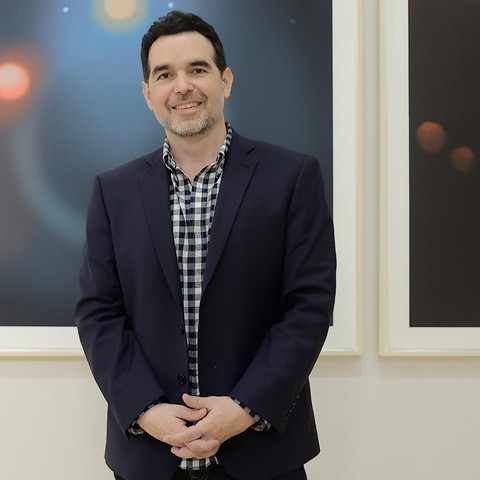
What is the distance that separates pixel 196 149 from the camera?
159cm

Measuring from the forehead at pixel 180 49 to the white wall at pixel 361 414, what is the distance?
74 centimetres

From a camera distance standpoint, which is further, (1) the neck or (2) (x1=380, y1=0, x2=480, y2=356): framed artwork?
(2) (x1=380, y1=0, x2=480, y2=356): framed artwork

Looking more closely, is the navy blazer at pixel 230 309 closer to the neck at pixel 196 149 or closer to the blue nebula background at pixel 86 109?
the neck at pixel 196 149

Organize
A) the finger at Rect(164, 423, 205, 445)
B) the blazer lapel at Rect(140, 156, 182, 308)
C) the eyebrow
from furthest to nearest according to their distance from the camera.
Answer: the eyebrow → the blazer lapel at Rect(140, 156, 182, 308) → the finger at Rect(164, 423, 205, 445)

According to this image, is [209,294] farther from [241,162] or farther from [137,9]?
[137,9]

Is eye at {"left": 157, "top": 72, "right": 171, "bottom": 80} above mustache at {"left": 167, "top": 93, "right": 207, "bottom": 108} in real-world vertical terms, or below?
above

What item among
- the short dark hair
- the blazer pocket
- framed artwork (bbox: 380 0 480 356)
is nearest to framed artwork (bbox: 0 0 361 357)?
framed artwork (bbox: 380 0 480 356)

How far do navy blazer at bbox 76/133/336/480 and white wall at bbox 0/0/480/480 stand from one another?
1.98 feet

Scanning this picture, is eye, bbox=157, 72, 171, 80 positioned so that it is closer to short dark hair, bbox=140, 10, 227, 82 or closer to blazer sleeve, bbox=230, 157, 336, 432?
short dark hair, bbox=140, 10, 227, 82

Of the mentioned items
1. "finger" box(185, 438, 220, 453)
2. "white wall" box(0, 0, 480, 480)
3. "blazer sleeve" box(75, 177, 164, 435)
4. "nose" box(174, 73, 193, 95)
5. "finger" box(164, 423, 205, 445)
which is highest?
"nose" box(174, 73, 193, 95)

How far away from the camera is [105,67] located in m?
2.12

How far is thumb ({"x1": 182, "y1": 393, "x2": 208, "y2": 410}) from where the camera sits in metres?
1.39

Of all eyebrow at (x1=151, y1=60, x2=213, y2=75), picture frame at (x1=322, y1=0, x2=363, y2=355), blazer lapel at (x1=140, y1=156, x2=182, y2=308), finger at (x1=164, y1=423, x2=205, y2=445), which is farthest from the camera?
picture frame at (x1=322, y1=0, x2=363, y2=355)

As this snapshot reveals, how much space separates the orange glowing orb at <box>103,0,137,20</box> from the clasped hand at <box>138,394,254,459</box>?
1.29 m
